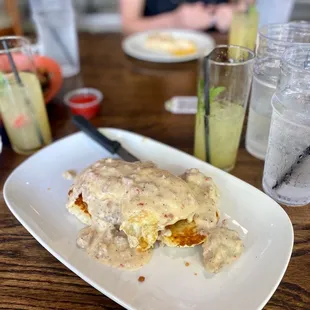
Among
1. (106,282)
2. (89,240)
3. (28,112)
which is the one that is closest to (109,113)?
(28,112)

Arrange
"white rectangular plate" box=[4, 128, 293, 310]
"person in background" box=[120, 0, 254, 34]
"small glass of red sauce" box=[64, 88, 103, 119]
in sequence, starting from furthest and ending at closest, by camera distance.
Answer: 1. "person in background" box=[120, 0, 254, 34]
2. "small glass of red sauce" box=[64, 88, 103, 119]
3. "white rectangular plate" box=[4, 128, 293, 310]

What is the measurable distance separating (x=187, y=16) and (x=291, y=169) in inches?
66.6

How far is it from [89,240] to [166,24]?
76.3 inches

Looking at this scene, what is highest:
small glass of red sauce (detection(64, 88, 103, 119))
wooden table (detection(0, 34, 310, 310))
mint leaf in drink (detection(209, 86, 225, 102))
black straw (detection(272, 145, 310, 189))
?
mint leaf in drink (detection(209, 86, 225, 102))

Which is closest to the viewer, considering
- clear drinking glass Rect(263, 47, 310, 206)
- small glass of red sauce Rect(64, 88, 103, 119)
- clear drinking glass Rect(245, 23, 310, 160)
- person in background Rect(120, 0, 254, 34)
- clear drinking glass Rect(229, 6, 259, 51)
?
clear drinking glass Rect(263, 47, 310, 206)

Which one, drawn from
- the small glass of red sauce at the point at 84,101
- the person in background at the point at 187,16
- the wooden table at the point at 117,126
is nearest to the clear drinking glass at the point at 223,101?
the wooden table at the point at 117,126

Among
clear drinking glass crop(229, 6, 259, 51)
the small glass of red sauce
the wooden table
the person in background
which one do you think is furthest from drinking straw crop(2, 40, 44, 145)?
the person in background

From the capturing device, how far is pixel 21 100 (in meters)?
1.18

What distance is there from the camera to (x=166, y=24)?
96.9 inches

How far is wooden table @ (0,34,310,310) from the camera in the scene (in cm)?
81

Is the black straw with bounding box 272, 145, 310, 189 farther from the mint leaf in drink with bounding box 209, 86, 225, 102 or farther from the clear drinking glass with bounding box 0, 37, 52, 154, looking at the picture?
the clear drinking glass with bounding box 0, 37, 52, 154

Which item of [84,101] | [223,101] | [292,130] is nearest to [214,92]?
[223,101]

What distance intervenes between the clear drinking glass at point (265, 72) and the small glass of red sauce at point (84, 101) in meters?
0.61

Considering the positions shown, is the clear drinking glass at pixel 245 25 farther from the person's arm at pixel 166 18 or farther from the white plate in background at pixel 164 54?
Answer: the person's arm at pixel 166 18
